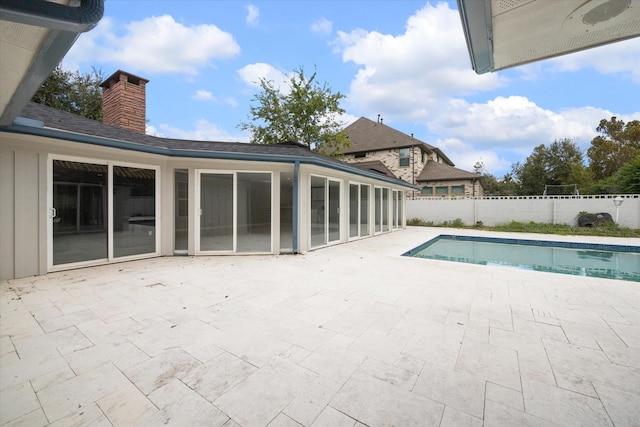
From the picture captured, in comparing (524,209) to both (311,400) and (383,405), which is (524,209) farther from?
(311,400)

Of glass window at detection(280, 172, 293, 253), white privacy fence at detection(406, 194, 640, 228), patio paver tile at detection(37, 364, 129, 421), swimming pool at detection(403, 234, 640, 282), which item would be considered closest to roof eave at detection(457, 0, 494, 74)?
patio paver tile at detection(37, 364, 129, 421)

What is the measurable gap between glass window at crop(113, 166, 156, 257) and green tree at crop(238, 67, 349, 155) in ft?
47.5

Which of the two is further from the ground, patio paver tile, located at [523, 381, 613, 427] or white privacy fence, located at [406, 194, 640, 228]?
white privacy fence, located at [406, 194, 640, 228]

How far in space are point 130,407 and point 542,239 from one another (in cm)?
1212

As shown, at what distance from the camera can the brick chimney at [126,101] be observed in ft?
25.4

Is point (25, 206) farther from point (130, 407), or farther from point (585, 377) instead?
point (585, 377)

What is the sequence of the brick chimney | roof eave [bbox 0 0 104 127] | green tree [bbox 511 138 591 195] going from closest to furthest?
roof eave [bbox 0 0 104 127]
the brick chimney
green tree [bbox 511 138 591 195]

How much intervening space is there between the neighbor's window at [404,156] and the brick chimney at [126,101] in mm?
17176

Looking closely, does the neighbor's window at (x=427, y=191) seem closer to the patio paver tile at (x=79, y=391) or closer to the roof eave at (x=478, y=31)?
the roof eave at (x=478, y=31)

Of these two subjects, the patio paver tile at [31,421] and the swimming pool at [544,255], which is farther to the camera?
the swimming pool at [544,255]

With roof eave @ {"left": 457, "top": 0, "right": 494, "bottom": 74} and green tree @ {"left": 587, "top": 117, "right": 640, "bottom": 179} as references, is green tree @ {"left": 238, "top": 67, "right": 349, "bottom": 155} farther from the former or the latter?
green tree @ {"left": 587, "top": 117, "right": 640, "bottom": 179}

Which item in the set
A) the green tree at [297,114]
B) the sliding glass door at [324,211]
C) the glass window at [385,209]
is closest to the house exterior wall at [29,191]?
the sliding glass door at [324,211]

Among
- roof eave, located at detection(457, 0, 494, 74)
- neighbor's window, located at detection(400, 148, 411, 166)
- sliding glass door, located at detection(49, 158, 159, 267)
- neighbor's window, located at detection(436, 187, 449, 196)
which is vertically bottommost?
sliding glass door, located at detection(49, 158, 159, 267)

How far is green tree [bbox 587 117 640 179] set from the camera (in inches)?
867
